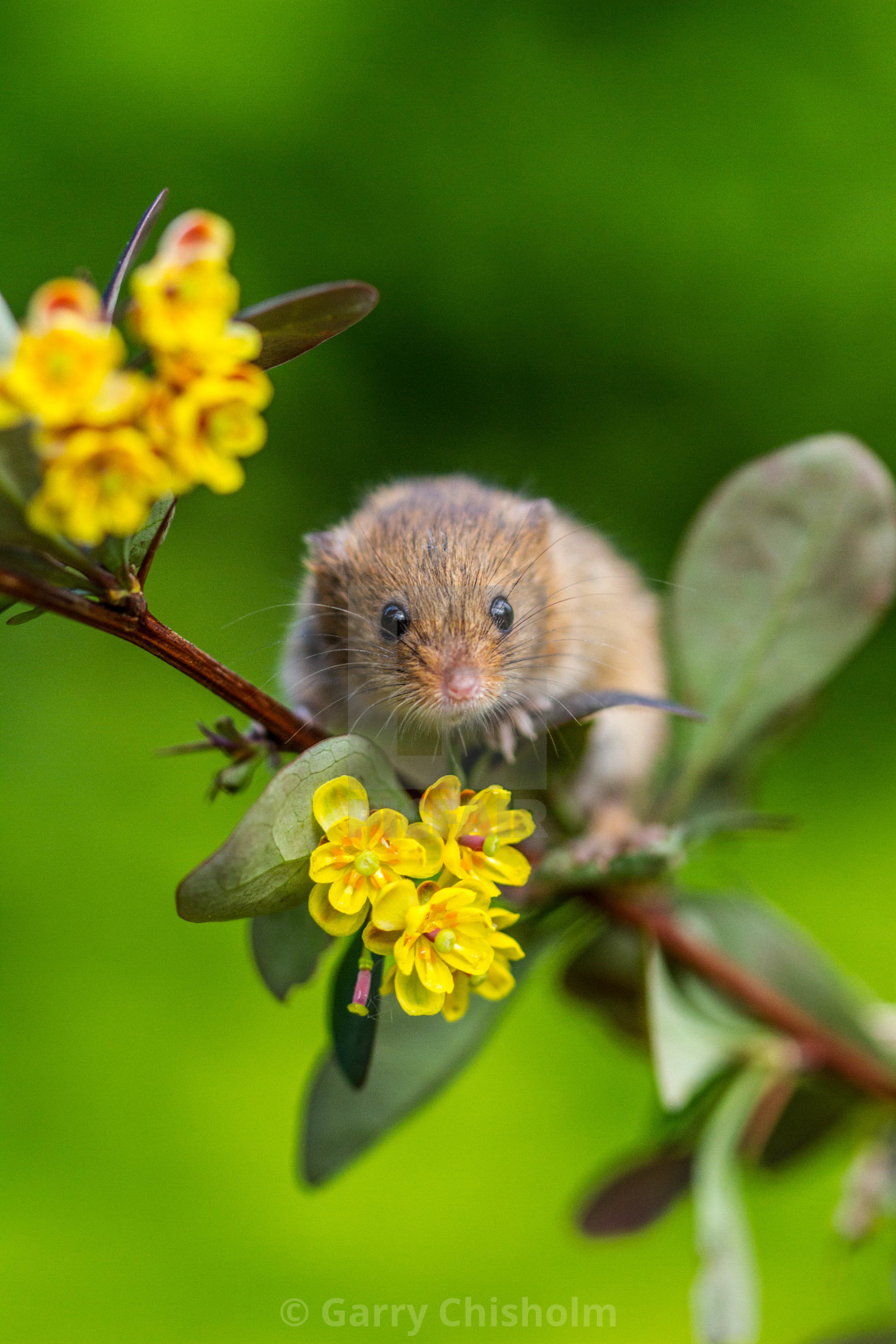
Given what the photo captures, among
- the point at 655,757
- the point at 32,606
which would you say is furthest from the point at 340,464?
the point at 32,606

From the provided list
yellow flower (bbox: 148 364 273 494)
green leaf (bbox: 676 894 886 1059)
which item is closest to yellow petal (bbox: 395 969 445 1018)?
yellow flower (bbox: 148 364 273 494)

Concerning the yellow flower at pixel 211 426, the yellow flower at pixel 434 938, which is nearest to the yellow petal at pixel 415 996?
the yellow flower at pixel 434 938

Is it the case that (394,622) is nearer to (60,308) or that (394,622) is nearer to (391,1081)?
(391,1081)

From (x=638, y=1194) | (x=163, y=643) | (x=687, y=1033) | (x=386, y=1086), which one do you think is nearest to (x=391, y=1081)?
(x=386, y=1086)

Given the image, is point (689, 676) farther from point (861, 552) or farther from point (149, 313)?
point (149, 313)

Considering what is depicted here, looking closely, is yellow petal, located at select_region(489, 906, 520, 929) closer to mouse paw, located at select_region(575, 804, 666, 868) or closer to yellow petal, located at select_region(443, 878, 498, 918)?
yellow petal, located at select_region(443, 878, 498, 918)

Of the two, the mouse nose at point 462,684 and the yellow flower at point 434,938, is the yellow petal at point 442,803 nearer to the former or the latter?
the yellow flower at point 434,938
